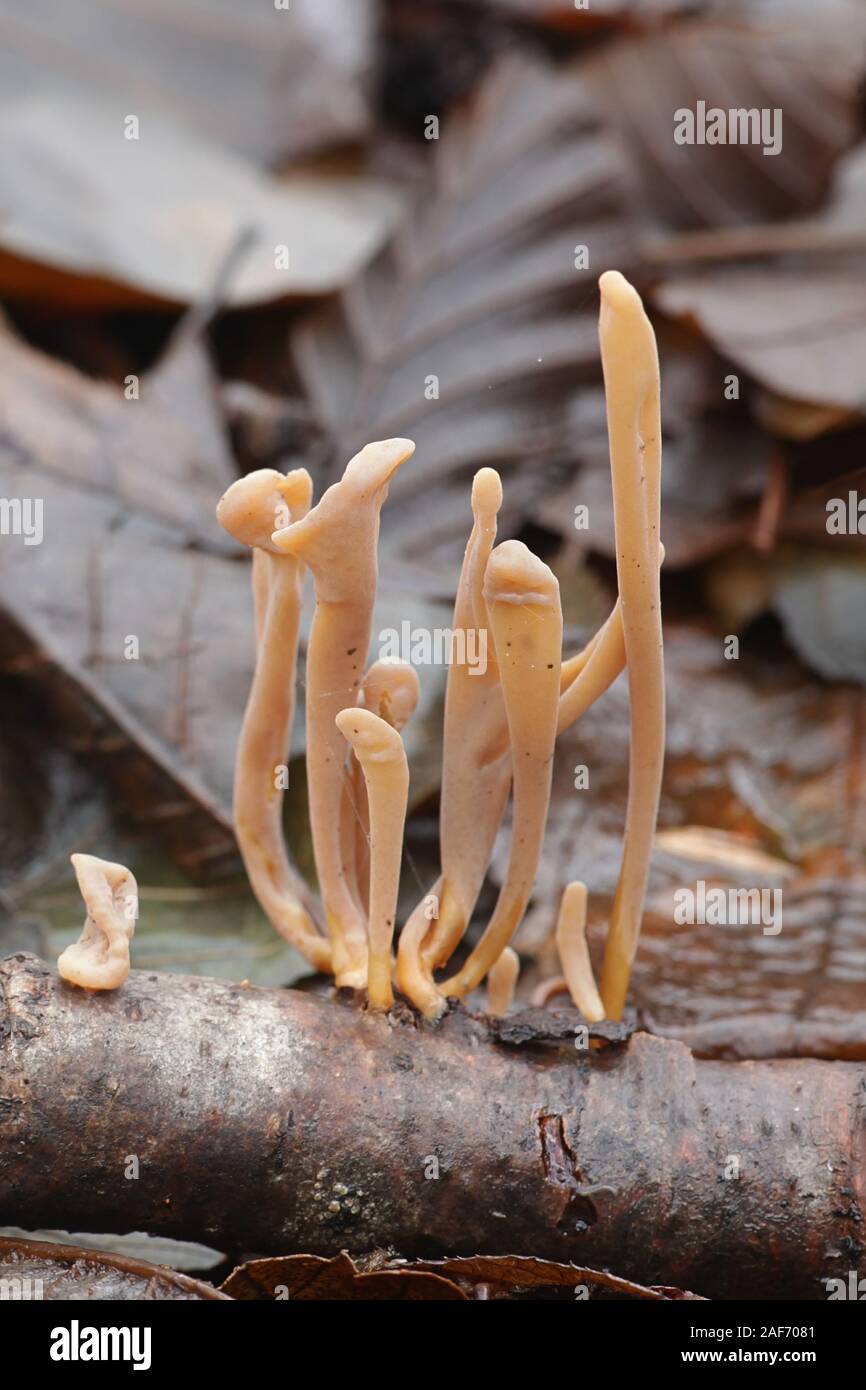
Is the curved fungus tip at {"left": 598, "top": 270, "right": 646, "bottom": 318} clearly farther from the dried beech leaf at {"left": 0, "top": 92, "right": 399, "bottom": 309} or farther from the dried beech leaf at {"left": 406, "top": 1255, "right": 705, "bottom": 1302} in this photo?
the dried beech leaf at {"left": 0, "top": 92, "right": 399, "bottom": 309}

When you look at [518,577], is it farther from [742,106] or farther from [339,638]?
[742,106]

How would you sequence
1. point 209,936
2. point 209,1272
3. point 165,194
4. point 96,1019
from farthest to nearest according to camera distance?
point 165,194 → point 209,936 → point 209,1272 → point 96,1019

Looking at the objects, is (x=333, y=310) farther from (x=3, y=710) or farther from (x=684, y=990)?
(x=684, y=990)

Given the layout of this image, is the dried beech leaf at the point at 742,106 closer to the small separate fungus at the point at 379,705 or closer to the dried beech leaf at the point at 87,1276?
the small separate fungus at the point at 379,705

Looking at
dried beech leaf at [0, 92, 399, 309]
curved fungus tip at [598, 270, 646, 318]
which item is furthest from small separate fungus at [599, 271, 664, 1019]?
dried beech leaf at [0, 92, 399, 309]

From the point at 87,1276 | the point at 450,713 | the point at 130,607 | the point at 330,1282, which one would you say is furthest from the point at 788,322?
the point at 87,1276

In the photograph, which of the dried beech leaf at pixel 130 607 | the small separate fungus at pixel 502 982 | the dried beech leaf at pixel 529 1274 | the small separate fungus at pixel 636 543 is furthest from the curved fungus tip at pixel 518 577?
the dried beech leaf at pixel 130 607
